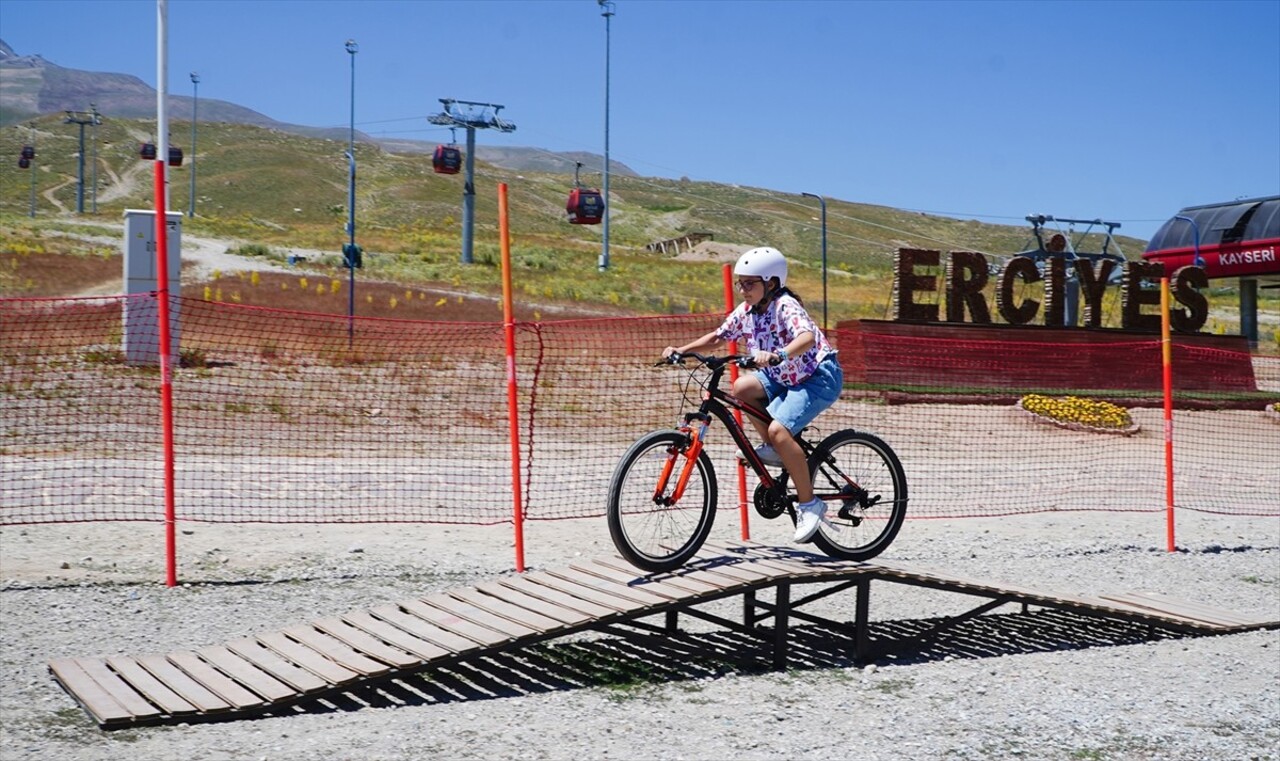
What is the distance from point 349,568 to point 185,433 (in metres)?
8.68

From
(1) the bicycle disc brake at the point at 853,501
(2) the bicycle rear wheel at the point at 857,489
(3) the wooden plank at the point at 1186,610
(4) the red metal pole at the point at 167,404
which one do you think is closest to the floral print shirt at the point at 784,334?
(2) the bicycle rear wheel at the point at 857,489

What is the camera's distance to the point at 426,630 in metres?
7.34

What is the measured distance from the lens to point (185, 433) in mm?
17781

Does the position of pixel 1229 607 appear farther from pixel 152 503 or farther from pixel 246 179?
pixel 246 179

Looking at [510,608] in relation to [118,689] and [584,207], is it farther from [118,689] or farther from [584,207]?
[584,207]

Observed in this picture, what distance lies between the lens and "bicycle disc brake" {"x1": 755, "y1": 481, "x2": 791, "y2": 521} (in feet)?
27.2

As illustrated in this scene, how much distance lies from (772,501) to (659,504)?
80 cm

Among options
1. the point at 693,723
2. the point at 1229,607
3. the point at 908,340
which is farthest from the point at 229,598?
the point at 908,340

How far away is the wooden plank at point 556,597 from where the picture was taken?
727cm

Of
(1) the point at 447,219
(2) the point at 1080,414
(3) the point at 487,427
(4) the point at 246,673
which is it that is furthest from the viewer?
(1) the point at 447,219

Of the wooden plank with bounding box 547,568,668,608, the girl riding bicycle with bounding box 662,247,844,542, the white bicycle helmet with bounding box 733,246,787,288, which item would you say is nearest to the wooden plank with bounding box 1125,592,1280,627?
the girl riding bicycle with bounding box 662,247,844,542

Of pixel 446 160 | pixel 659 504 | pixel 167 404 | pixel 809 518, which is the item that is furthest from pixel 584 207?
pixel 659 504

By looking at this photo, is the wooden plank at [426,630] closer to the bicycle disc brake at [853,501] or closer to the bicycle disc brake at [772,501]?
the bicycle disc brake at [772,501]

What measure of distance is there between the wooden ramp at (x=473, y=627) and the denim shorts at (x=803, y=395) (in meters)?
0.88
